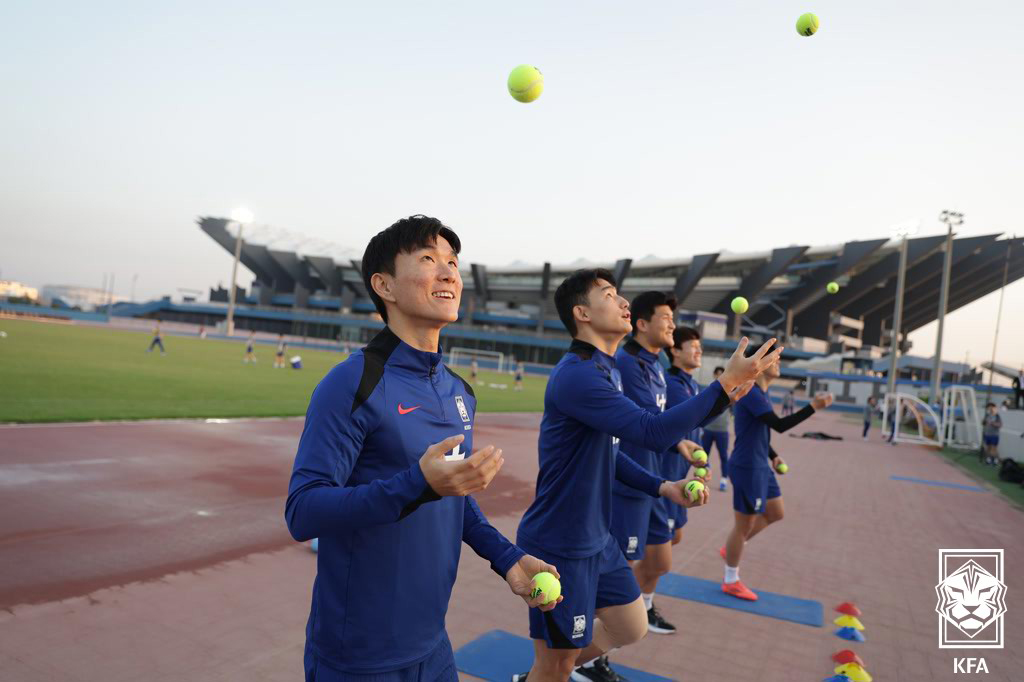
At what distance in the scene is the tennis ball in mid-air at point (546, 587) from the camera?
7.02 ft

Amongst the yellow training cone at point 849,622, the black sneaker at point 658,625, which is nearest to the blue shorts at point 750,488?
the yellow training cone at point 849,622

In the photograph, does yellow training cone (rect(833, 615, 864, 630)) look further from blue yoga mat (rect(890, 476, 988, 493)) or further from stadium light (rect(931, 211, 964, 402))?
stadium light (rect(931, 211, 964, 402))

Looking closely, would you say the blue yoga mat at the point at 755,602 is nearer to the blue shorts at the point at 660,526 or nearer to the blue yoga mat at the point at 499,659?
the blue shorts at the point at 660,526

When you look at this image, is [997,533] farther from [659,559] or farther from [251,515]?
[251,515]

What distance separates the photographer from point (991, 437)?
64.8ft

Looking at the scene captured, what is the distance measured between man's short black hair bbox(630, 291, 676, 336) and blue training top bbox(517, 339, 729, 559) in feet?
3.99

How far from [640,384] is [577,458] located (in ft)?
4.45

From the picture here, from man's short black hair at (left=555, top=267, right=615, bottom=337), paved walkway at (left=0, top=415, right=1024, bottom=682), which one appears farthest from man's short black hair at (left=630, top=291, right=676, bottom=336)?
paved walkway at (left=0, top=415, right=1024, bottom=682)

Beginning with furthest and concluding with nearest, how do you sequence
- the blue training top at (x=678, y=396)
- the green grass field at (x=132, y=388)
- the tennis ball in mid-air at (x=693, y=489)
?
1. the green grass field at (x=132, y=388)
2. the blue training top at (x=678, y=396)
3. the tennis ball in mid-air at (x=693, y=489)

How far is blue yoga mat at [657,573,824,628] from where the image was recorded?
5742 mm

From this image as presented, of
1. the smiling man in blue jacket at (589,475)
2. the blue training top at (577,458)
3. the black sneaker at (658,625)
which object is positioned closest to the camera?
the smiling man in blue jacket at (589,475)

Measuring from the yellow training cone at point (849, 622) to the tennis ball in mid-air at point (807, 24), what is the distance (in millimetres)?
5268

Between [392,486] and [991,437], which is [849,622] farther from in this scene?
[991,437]

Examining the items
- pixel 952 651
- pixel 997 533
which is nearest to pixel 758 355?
pixel 952 651
